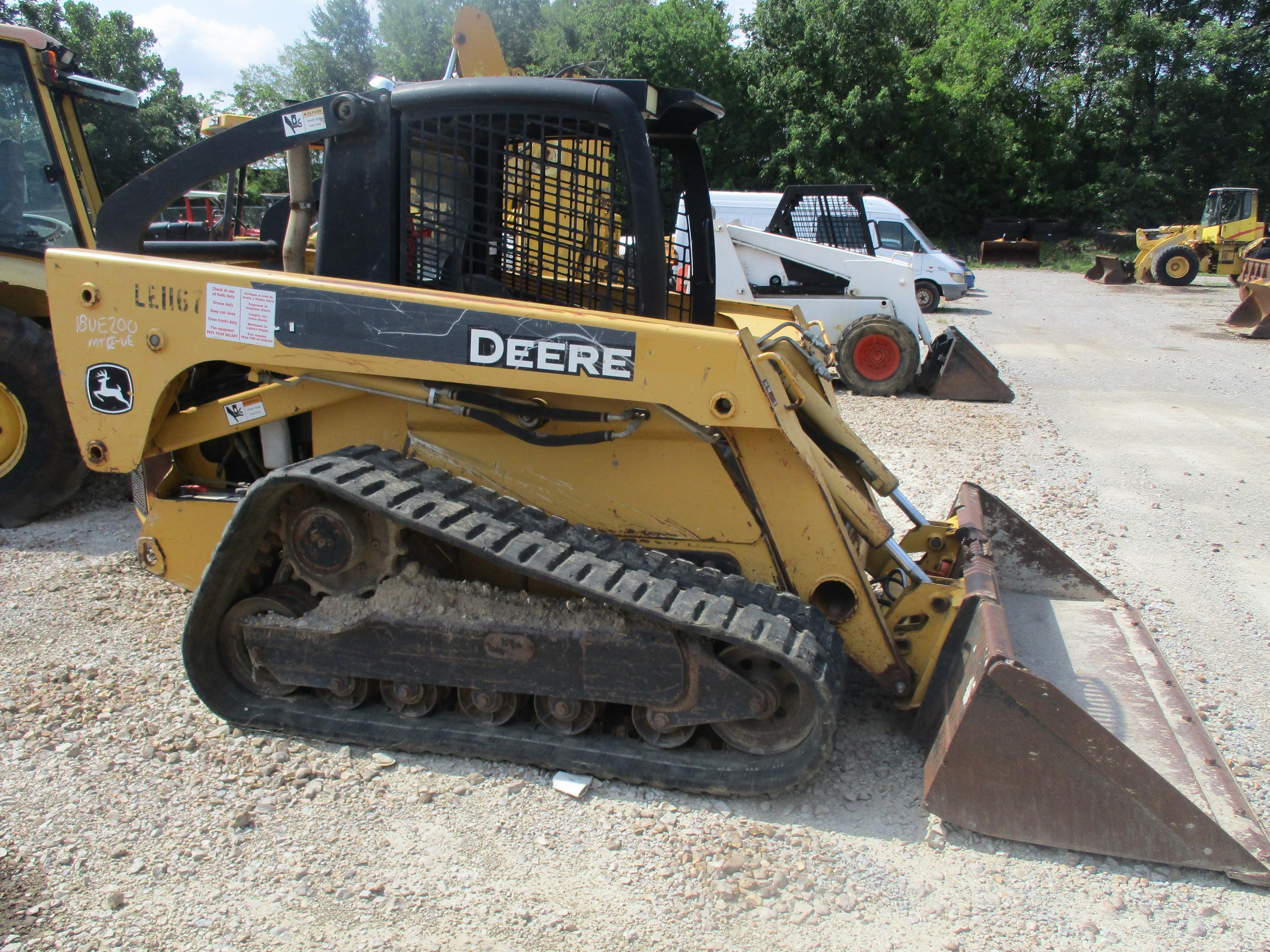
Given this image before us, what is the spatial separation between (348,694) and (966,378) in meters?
7.88

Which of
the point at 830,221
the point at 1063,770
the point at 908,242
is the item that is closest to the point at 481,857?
the point at 1063,770

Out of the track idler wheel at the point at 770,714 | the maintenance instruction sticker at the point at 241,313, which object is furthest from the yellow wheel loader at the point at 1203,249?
the maintenance instruction sticker at the point at 241,313

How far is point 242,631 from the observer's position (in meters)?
3.05

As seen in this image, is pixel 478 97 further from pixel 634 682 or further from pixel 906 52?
pixel 906 52

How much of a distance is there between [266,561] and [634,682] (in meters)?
1.33

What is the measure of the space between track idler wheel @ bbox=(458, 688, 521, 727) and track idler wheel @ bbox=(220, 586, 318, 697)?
0.61 metres

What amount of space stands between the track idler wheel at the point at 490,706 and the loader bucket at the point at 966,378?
7.56m

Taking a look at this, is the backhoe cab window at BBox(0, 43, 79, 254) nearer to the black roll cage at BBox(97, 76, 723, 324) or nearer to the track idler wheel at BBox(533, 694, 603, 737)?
the black roll cage at BBox(97, 76, 723, 324)

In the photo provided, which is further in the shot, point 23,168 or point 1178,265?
point 1178,265

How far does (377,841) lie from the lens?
257cm

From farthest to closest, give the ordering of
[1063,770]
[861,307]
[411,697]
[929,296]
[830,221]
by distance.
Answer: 1. [929,296]
2. [830,221]
3. [861,307]
4. [411,697]
5. [1063,770]

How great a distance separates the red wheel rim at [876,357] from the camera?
9.65 meters

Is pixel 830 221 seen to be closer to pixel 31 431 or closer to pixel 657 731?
pixel 31 431

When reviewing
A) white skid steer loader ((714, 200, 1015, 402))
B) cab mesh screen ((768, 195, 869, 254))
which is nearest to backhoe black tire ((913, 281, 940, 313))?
cab mesh screen ((768, 195, 869, 254))
